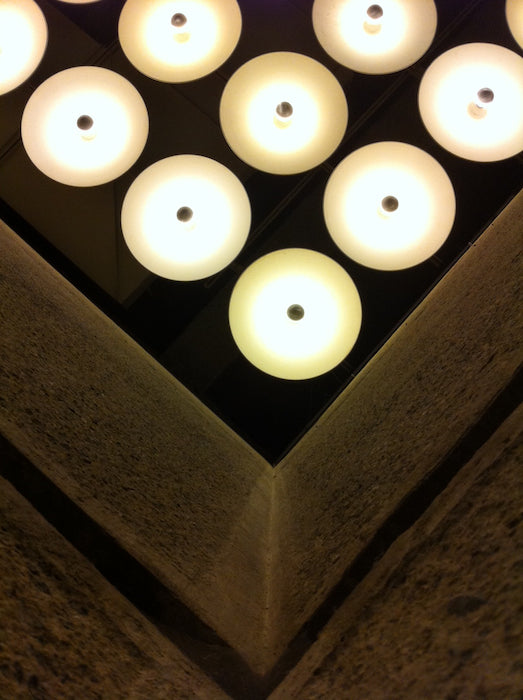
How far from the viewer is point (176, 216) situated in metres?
1.17

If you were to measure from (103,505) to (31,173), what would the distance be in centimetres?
132

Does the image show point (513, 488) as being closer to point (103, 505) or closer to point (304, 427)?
point (103, 505)

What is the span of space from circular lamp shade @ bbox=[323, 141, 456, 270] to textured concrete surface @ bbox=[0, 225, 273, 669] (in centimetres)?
57

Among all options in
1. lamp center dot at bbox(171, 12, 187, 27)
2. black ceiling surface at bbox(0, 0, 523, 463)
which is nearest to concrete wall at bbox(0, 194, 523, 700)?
black ceiling surface at bbox(0, 0, 523, 463)

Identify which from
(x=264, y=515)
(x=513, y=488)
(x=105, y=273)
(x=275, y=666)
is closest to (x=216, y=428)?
(x=264, y=515)

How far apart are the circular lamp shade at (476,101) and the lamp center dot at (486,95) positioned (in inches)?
0.9

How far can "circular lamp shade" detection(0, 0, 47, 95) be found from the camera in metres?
1.24

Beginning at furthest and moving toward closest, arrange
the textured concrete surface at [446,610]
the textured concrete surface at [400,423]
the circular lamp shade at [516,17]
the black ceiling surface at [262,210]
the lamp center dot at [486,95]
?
the black ceiling surface at [262,210] → the circular lamp shade at [516,17] → the lamp center dot at [486,95] → the textured concrete surface at [400,423] → the textured concrete surface at [446,610]

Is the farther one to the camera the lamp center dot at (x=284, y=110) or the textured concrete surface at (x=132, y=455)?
the lamp center dot at (x=284, y=110)

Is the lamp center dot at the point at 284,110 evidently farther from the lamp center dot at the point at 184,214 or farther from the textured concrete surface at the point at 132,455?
the textured concrete surface at the point at 132,455

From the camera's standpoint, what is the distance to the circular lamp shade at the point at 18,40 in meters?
1.24

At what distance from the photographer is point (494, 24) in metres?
1.68

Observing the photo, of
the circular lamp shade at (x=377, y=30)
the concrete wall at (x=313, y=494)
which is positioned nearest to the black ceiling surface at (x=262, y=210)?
the concrete wall at (x=313, y=494)

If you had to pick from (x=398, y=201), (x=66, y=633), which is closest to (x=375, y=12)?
(x=398, y=201)
